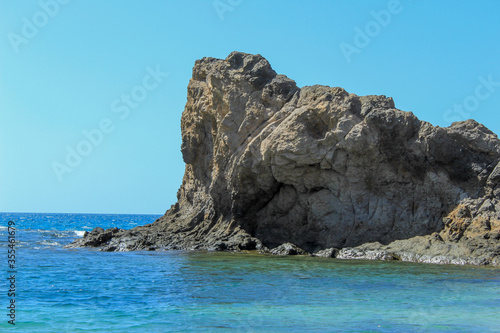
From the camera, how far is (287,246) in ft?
97.2

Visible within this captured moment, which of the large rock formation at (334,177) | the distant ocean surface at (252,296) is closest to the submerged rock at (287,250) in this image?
the large rock formation at (334,177)

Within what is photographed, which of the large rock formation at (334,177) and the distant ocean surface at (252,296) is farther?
the large rock formation at (334,177)

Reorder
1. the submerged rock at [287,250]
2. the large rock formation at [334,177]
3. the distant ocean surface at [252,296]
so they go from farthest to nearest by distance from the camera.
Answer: the submerged rock at [287,250] → the large rock formation at [334,177] → the distant ocean surface at [252,296]

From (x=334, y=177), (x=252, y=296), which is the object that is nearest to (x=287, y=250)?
(x=334, y=177)

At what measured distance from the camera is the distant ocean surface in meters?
13.2

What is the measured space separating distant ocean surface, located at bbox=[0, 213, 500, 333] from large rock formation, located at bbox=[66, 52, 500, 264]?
3.63 meters

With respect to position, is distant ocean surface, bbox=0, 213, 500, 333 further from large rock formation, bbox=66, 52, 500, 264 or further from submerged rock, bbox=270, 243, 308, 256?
large rock formation, bbox=66, 52, 500, 264

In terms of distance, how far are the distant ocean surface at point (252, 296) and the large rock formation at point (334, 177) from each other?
363cm

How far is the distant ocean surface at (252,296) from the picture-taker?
13195 mm

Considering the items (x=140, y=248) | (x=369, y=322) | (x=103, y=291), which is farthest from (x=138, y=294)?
(x=140, y=248)

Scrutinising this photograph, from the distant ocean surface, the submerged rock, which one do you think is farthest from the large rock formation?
the distant ocean surface

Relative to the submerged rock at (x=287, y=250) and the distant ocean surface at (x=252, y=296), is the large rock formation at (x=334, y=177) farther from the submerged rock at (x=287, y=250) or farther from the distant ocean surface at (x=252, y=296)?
the distant ocean surface at (x=252, y=296)

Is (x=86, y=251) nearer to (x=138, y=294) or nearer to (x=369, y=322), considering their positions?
(x=138, y=294)

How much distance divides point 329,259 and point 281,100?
9977mm
